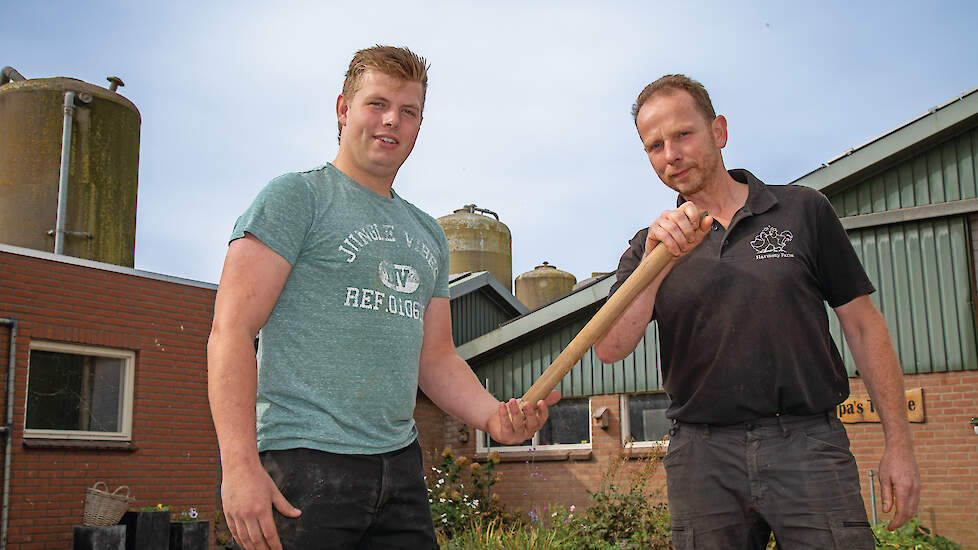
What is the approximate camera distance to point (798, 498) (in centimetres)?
236

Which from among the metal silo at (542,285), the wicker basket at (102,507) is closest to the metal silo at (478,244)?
the metal silo at (542,285)

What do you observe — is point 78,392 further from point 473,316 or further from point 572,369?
point 473,316


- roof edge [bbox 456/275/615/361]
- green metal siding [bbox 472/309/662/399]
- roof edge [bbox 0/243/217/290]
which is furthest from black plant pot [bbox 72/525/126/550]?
green metal siding [bbox 472/309/662/399]

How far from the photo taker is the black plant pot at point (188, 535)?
9.52m

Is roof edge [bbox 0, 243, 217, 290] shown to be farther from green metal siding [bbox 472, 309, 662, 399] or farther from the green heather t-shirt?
the green heather t-shirt

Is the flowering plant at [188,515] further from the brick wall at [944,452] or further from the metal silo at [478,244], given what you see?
the metal silo at [478,244]

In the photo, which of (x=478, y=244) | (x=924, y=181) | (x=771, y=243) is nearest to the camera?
(x=771, y=243)

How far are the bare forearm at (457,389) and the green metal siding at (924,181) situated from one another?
10.2m

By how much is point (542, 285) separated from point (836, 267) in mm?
19814

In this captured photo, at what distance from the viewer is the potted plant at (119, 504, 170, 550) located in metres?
9.20

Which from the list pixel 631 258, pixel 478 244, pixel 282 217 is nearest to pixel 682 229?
pixel 631 258

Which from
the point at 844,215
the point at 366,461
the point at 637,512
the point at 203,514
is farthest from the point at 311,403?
the point at 844,215

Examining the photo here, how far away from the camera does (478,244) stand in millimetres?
21578

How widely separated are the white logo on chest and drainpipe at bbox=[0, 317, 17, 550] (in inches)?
334
